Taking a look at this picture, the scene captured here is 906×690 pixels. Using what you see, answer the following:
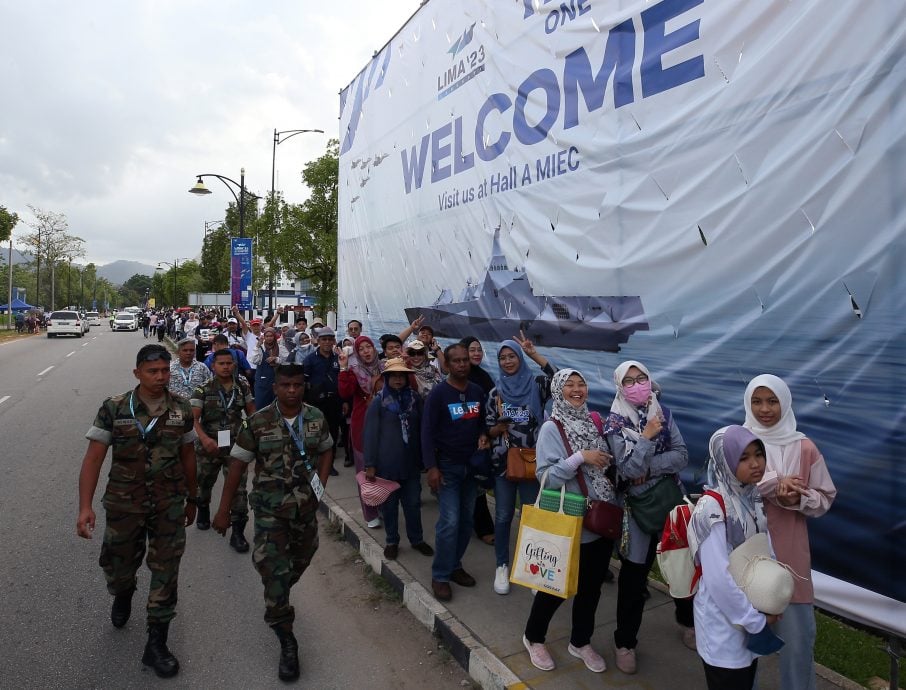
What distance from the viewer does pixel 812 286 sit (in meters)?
3.36

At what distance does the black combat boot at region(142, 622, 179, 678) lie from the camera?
3172 mm

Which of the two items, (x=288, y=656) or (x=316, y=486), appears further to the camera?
(x=316, y=486)

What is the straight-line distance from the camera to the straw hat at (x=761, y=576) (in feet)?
7.00

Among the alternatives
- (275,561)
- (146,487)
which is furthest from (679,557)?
(146,487)

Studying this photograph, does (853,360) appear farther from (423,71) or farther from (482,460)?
(423,71)

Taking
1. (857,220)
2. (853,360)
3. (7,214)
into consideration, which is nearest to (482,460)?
(853,360)

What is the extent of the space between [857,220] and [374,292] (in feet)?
24.5

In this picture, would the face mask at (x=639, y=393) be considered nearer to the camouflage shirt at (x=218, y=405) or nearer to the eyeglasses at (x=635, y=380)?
the eyeglasses at (x=635, y=380)

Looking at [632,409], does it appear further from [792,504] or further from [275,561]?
[275,561]

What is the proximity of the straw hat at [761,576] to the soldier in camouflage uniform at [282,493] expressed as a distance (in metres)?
2.25

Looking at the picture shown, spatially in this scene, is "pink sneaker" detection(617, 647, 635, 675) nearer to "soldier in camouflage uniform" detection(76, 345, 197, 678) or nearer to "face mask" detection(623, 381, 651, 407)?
"face mask" detection(623, 381, 651, 407)

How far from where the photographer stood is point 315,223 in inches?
710

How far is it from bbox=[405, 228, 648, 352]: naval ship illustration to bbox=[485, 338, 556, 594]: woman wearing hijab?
3.31ft

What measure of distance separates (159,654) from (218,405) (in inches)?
82.5
